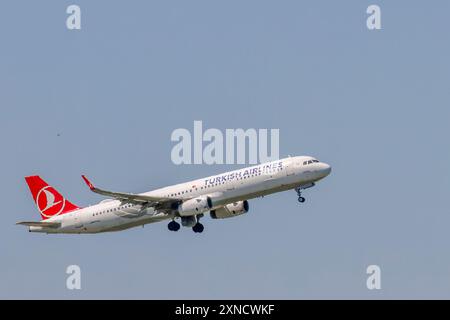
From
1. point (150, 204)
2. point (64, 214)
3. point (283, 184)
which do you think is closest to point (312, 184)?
point (283, 184)

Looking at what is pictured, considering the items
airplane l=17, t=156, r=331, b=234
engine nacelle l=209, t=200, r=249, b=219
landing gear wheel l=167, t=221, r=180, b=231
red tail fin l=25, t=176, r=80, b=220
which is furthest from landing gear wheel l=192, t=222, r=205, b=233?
red tail fin l=25, t=176, r=80, b=220

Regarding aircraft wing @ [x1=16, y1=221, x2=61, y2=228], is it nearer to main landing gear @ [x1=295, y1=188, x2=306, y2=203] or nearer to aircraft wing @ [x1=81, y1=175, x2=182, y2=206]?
aircraft wing @ [x1=81, y1=175, x2=182, y2=206]

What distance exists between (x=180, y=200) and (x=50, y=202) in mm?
15765

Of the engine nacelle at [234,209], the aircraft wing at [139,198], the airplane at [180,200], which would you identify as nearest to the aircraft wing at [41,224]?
the airplane at [180,200]

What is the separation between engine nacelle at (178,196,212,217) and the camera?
11812 centimetres

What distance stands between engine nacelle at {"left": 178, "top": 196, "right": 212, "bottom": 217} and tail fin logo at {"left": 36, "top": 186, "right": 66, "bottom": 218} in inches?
592

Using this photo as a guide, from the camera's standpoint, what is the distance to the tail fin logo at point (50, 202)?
128625 millimetres

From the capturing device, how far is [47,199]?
130 metres

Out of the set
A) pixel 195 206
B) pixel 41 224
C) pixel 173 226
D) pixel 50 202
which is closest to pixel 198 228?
pixel 173 226

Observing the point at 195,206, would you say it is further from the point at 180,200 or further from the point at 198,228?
the point at 198,228

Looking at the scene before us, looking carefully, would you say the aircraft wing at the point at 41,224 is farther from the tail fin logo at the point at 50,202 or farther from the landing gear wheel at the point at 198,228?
the landing gear wheel at the point at 198,228
